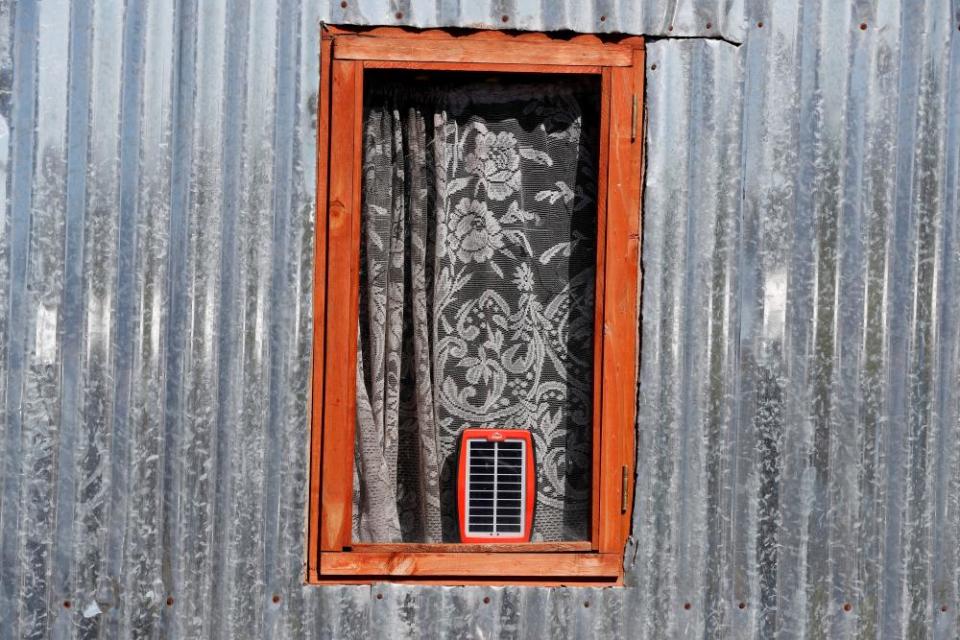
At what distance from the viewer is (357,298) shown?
3074 mm

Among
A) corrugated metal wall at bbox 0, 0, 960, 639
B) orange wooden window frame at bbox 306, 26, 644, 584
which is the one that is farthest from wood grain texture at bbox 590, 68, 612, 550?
corrugated metal wall at bbox 0, 0, 960, 639

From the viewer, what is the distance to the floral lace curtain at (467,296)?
10.3 ft

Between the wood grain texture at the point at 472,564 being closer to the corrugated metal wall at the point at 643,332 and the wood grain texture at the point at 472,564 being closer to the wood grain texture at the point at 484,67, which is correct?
the corrugated metal wall at the point at 643,332

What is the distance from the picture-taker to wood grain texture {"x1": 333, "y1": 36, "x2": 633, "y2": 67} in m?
3.06

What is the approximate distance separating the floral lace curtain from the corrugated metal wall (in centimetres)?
20

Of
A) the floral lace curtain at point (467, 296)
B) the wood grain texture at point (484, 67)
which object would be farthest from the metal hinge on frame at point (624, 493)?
the wood grain texture at point (484, 67)

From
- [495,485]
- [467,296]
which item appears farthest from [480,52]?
[495,485]

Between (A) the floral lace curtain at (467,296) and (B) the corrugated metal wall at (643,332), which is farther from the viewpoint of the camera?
(A) the floral lace curtain at (467,296)

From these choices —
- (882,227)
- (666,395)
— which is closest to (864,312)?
(882,227)

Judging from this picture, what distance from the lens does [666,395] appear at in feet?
10.1

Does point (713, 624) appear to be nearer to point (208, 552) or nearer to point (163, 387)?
point (208, 552)

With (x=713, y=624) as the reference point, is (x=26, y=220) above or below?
above

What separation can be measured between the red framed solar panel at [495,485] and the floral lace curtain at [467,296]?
4cm

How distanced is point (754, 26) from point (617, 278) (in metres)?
0.89
